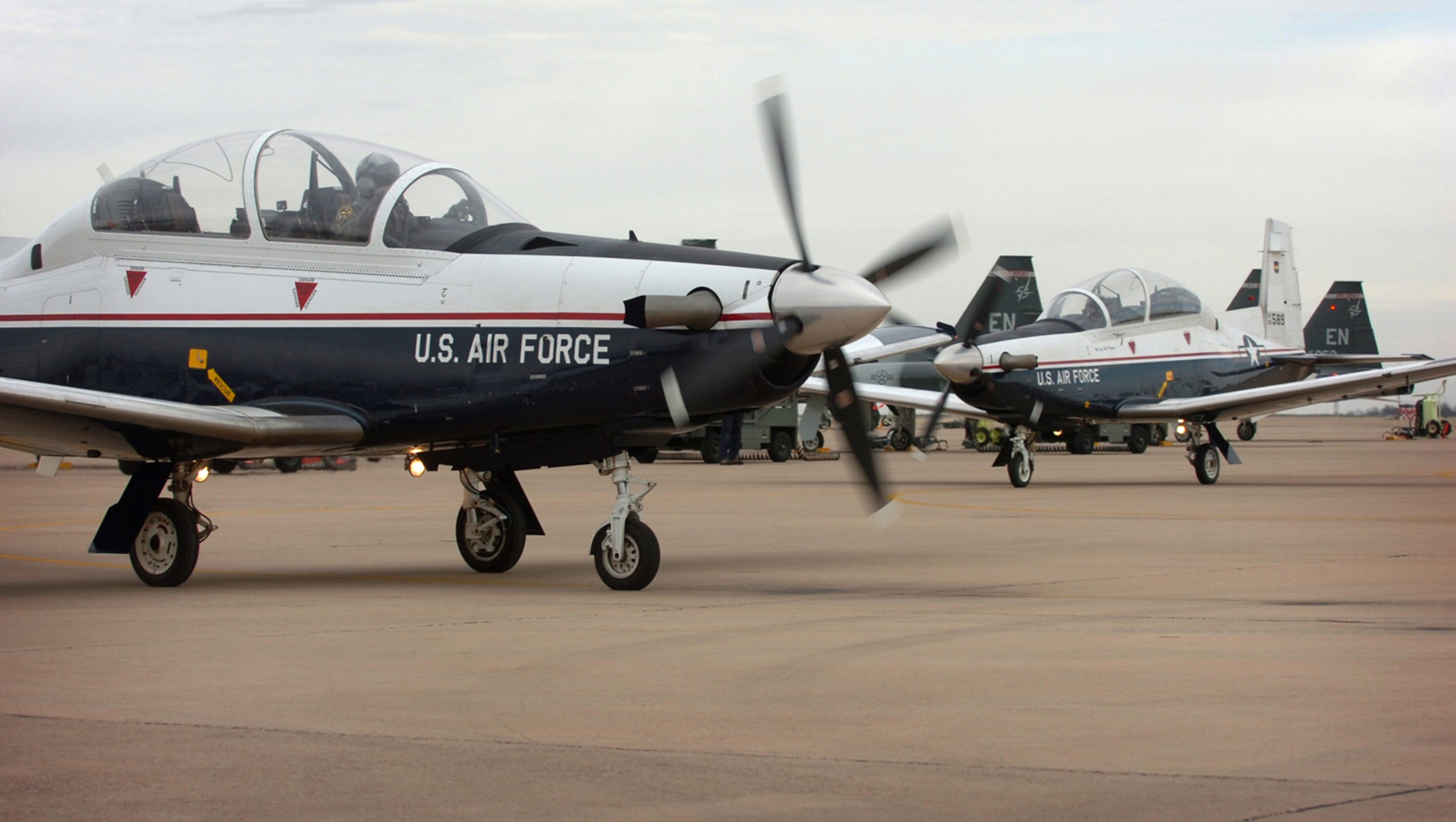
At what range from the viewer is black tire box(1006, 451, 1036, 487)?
25.1 m

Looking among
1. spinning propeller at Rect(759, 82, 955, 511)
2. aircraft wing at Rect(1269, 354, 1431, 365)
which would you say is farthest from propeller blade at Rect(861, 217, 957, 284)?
aircraft wing at Rect(1269, 354, 1431, 365)

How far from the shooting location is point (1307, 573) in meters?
11.2

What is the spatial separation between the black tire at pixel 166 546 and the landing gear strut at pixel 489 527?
2.17 m

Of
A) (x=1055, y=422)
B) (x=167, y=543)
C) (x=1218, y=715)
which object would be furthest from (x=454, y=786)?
(x=1055, y=422)

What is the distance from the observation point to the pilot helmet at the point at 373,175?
36.3ft

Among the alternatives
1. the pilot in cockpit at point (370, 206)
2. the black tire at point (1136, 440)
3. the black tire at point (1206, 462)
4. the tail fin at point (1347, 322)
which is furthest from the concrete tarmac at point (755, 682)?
the tail fin at point (1347, 322)

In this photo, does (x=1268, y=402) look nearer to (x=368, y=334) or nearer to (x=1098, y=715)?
(x=368, y=334)

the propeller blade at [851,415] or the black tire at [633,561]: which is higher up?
the propeller blade at [851,415]

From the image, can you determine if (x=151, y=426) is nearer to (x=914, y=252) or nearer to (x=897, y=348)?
(x=914, y=252)

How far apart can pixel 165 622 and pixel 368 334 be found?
2.82m

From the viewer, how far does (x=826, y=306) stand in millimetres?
9211

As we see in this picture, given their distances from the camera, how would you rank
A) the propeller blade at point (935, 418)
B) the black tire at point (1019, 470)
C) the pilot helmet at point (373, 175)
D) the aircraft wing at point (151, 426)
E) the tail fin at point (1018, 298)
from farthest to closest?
the tail fin at point (1018, 298) < the black tire at point (1019, 470) < the propeller blade at point (935, 418) < the pilot helmet at point (373, 175) < the aircraft wing at point (151, 426)

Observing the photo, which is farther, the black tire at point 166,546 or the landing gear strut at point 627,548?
the black tire at point 166,546

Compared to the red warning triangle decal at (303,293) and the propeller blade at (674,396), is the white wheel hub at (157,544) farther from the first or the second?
the propeller blade at (674,396)
